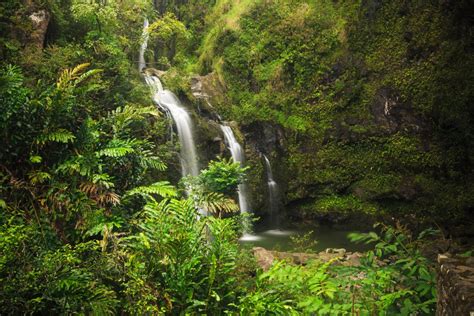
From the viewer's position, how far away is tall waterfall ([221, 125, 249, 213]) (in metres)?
12.0

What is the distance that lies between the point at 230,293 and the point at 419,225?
9.93 metres

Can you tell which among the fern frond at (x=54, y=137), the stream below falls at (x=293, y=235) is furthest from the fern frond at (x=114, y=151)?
the stream below falls at (x=293, y=235)

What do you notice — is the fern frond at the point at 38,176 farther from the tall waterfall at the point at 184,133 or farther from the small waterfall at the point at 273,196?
the small waterfall at the point at 273,196

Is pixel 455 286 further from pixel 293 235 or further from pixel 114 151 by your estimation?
pixel 293 235

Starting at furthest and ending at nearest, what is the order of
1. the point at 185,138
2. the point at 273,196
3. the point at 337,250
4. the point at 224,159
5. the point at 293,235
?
the point at 273,196
the point at 293,235
the point at 185,138
the point at 337,250
the point at 224,159

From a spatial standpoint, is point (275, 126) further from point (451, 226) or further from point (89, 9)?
point (89, 9)

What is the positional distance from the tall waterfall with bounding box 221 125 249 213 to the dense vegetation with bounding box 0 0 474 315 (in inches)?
20.7

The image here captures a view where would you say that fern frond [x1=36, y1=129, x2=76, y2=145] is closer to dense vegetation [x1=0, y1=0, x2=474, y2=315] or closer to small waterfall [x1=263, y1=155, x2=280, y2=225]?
dense vegetation [x1=0, y1=0, x2=474, y2=315]

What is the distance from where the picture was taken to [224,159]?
23.8 ft

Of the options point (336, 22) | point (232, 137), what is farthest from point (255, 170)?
point (336, 22)

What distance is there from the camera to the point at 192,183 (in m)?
6.84

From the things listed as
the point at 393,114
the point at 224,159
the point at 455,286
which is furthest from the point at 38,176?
the point at 393,114

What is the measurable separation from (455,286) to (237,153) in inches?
407

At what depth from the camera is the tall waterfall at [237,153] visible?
12023 millimetres
